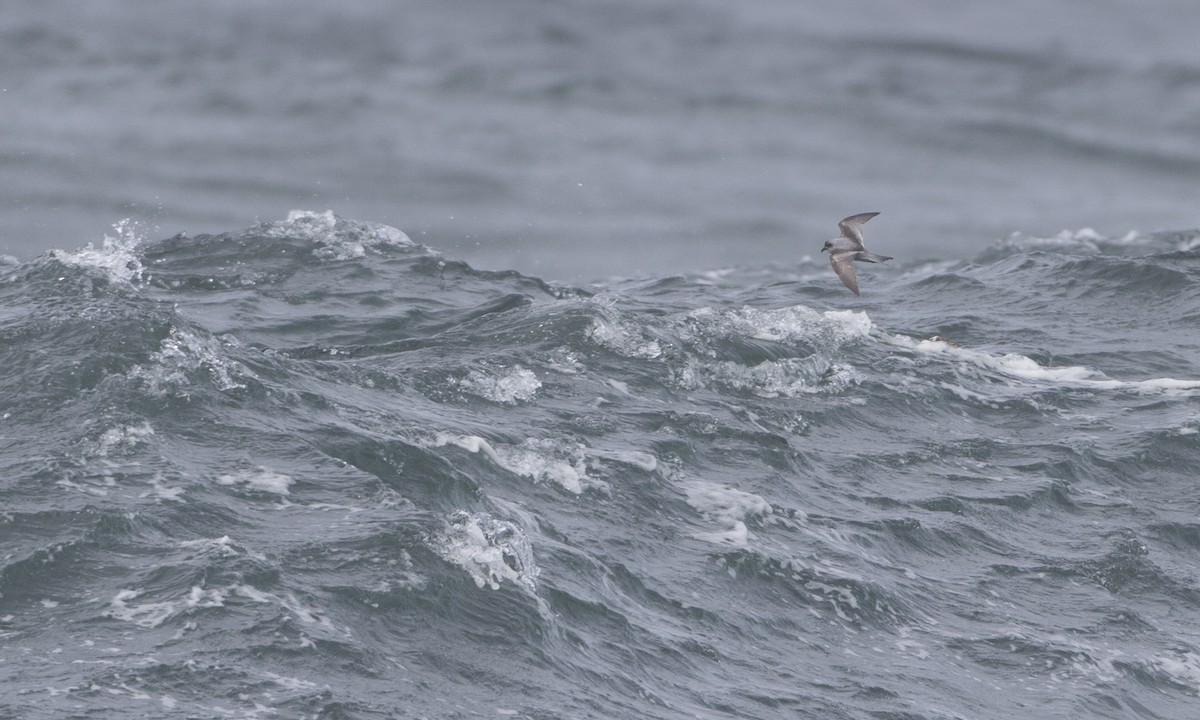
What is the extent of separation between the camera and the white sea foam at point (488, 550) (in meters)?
20.5

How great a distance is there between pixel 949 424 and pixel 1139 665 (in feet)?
25.0

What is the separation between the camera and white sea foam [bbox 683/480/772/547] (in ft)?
76.0

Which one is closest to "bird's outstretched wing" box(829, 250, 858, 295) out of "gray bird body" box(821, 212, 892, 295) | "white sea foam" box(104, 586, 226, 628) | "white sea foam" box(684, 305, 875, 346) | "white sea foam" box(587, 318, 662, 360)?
"gray bird body" box(821, 212, 892, 295)

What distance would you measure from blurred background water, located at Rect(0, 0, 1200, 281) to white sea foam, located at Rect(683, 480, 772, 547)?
66.5 ft

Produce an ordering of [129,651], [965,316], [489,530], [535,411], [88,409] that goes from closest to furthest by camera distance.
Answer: [129,651] → [489,530] → [88,409] → [535,411] → [965,316]

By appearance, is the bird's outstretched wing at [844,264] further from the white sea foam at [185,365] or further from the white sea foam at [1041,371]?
the white sea foam at [185,365]

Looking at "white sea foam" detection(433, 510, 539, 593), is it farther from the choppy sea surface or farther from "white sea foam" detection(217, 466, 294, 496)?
"white sea foam" detection(217, 466, 294, 496)

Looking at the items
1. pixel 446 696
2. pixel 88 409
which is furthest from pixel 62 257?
pixel 446 696

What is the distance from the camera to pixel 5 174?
5197 centimetres

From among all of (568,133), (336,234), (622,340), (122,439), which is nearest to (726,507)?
(622,340)

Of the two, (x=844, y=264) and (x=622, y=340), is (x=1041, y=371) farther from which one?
(x=622, y=340)

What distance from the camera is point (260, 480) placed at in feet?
73.2

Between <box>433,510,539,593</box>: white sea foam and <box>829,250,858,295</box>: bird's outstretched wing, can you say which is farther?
<box>829,250,858,295</box>: bird's outstretched wing

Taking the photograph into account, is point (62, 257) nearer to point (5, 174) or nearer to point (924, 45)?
point (5, 174)
